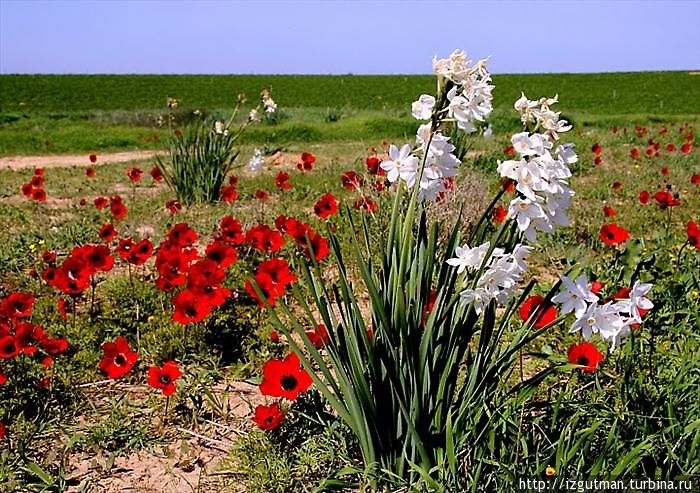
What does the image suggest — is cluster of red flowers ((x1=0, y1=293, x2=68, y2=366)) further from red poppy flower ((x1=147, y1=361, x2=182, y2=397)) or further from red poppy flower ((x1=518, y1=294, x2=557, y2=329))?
red poppy flower ((x1=518, y1=294, x2=557, y2=329))

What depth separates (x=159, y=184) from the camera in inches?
328

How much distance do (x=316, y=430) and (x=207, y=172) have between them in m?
4.33

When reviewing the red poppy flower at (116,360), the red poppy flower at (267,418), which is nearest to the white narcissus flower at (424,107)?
the red poppy flower at (267,418)

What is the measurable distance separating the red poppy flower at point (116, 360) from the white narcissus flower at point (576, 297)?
169 cm

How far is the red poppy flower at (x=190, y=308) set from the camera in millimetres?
2707

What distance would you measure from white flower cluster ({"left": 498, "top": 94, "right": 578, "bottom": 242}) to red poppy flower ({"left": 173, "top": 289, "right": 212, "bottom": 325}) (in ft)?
5.14

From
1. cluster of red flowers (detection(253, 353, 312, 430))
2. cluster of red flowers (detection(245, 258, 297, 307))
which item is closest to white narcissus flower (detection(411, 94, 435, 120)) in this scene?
cluster of red flowers (detection(253, 353, 312, 430))

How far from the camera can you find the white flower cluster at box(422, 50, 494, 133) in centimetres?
157

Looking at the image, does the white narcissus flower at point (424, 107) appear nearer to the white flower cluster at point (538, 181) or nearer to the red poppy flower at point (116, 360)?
the white flower cluster at point (538, 181)

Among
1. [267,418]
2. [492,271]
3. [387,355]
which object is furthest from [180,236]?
[492,271]

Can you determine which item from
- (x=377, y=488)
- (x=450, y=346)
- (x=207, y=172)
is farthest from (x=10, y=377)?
(x=207, y=172)

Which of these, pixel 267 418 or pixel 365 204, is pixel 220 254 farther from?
pixel 267 418

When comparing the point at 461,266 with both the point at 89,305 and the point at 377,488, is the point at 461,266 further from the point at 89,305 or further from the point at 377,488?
the point at 89,305

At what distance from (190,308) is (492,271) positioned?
5.08 feet
